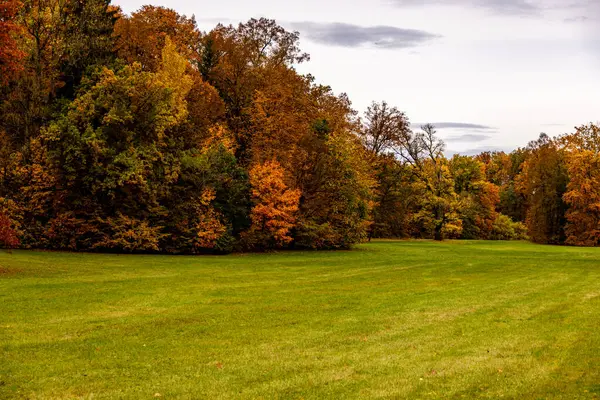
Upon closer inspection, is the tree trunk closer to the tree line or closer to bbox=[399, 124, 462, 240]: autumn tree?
bbox=[399, 124, 462, 240]: autumn tree

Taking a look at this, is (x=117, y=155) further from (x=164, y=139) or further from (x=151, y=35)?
(x=151, y=35)

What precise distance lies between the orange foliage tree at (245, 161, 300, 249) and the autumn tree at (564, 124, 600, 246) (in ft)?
122

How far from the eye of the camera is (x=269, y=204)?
39.0 meters

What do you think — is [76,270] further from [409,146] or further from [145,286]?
[409,146]

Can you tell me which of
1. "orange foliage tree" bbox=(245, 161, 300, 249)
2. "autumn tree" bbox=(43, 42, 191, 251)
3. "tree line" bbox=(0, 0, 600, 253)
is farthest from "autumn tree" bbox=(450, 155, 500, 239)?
"autumn tree" bbox=(43, 42, 191, 251)

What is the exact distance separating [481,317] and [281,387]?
8.50m

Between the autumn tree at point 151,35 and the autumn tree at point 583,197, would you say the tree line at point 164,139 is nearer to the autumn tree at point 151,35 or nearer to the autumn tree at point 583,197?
the autumn tree at point 151,35

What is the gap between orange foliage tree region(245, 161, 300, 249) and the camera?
128 feet

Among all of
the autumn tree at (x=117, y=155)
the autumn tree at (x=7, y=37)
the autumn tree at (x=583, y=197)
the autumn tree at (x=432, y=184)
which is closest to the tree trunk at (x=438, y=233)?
the autumn tree at (x=432, y=184)

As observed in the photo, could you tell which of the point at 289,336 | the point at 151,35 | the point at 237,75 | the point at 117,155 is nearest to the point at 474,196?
the point at 237,75

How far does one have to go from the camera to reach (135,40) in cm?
4391

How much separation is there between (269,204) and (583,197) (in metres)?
39.4

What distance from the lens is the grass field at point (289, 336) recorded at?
31.1ft

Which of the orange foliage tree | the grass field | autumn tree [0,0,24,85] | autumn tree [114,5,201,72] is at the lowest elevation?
the grass field
